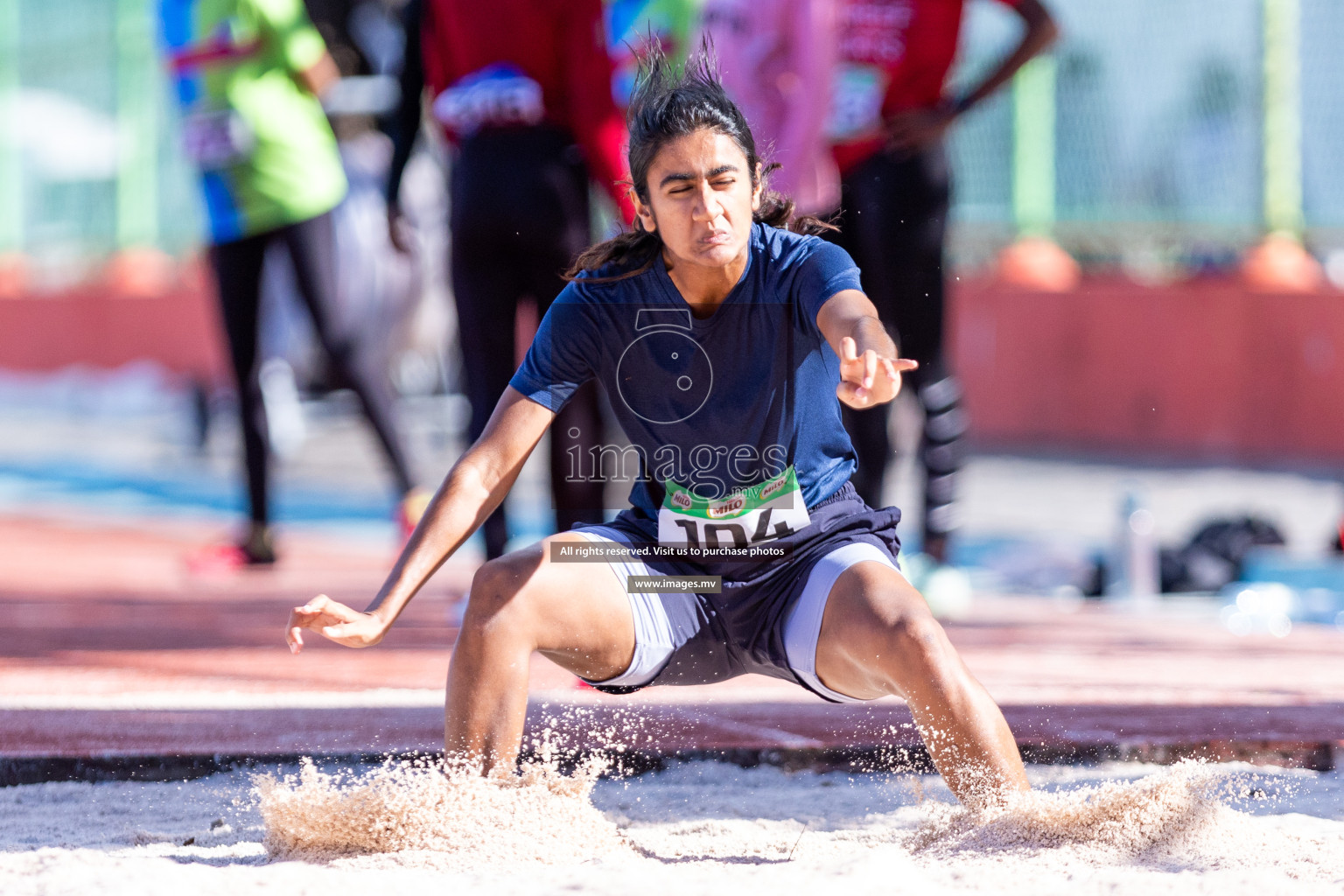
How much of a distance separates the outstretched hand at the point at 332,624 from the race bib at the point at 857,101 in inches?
95.2

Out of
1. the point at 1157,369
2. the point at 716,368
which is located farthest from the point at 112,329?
the point at 716,368

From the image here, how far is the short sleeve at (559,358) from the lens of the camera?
8.33 ft

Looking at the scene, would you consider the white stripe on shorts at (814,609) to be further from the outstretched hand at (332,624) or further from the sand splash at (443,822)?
the outstretched hand at (332,624)

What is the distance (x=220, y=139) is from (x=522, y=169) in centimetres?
174

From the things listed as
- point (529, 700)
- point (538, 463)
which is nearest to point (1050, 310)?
point (538, 463)

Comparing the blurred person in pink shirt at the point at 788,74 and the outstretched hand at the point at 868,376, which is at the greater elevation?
the blurred person in pink shirt at the point at 788,74

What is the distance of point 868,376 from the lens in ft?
6.80

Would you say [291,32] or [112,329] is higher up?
[291,32]

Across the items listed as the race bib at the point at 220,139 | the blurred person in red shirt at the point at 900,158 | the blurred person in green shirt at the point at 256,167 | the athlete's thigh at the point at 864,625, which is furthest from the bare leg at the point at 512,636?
the race bib at the point at 220,139

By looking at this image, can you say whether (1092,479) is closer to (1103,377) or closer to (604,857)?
(1103,377)

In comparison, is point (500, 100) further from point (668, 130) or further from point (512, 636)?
point (512, 636)

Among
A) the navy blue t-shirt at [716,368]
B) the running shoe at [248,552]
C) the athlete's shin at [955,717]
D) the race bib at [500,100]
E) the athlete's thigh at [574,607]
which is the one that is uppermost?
the race bib at [500,100]

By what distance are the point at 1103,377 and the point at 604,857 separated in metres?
7.47

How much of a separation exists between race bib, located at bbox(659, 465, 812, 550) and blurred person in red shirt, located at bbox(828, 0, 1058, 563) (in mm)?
1651
